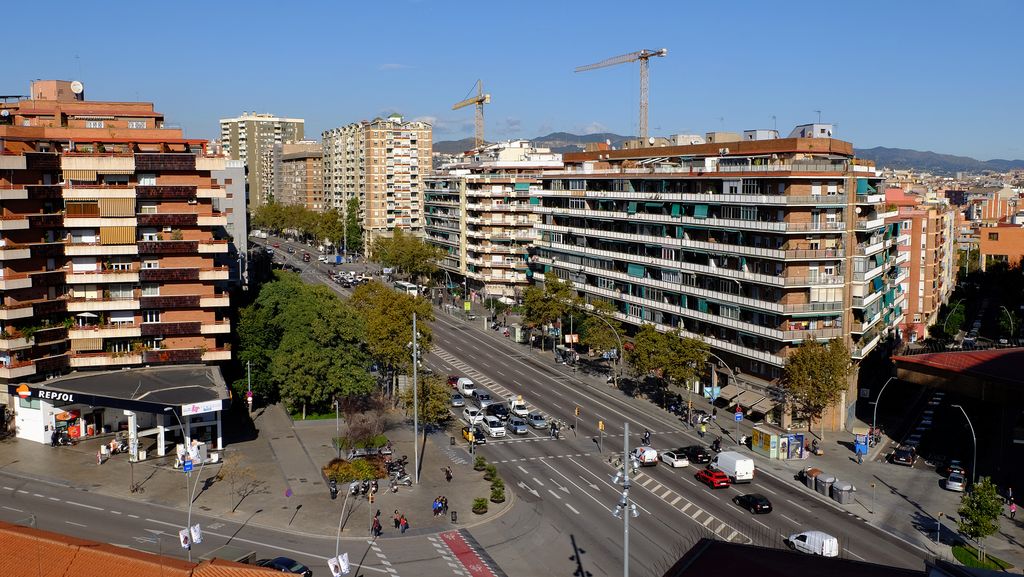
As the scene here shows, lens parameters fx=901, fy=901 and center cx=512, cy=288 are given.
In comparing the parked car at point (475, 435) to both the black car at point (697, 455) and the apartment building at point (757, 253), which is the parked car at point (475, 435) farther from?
the apartment building at point (757, 253)

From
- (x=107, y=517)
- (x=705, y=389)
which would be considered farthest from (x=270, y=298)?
(x=705, y=389)

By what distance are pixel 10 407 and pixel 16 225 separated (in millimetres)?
13939

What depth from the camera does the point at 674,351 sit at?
7919cm

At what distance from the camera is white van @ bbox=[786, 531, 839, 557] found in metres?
48.2

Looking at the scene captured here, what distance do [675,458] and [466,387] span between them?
89.4 ft

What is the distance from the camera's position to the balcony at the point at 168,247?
2712 inches

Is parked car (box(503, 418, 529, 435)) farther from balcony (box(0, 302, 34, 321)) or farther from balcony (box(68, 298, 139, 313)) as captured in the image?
balcony (box(0, 302, 34, 321))

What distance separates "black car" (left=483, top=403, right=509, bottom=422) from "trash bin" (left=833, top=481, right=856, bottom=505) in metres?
28.5

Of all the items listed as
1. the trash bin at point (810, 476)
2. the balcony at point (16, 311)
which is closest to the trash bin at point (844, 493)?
the trash bin at point (810, 476)

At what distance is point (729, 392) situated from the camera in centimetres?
8144

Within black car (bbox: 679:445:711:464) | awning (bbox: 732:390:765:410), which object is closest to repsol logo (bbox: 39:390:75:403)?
black car (bbox: 679:445:711:464)

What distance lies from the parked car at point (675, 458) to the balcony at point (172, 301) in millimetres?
37856

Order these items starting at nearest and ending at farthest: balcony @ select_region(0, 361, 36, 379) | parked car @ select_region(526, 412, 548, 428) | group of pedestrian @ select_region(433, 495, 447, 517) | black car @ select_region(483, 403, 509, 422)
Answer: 1. group of pedestrian @ select_region(433, 495, 447, 517)
2. balcony @ select_region(0, 361, 36, 379)
3. parked car @ select_region(526, 412, 548, 428)
4. black car @ select_region(483, 403, 509, 422)

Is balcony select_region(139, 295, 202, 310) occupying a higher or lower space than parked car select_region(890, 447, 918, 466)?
higher
